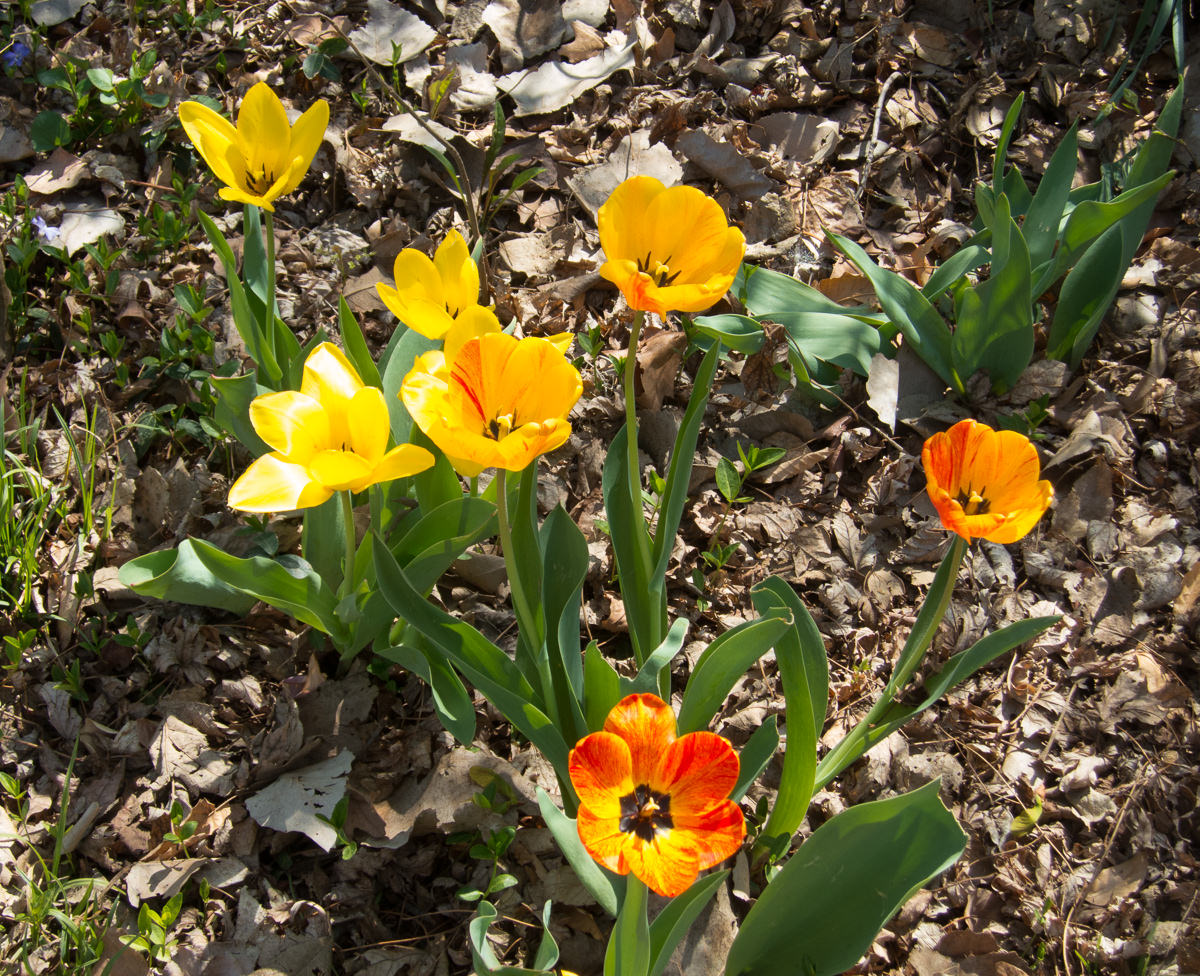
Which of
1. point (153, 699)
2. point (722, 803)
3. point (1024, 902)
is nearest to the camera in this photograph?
point (722, 803)

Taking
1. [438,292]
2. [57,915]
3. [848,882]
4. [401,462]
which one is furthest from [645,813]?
[57,915]

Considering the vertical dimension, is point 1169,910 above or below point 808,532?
below

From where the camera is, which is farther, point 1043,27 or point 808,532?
point 1043,27

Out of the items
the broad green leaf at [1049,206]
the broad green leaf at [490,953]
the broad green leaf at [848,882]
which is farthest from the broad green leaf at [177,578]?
the broad green leaf at [1049,206]

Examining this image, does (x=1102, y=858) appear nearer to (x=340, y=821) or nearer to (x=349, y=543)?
(x=340, y=821)

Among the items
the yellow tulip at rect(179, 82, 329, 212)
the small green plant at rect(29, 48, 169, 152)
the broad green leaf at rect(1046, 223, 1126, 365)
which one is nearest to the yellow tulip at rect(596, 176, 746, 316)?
the yellow tulip at rect(179, 82, 329, 212)

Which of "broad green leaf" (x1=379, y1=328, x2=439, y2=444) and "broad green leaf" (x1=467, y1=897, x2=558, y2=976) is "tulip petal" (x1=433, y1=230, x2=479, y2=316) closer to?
"broad green leaf" (x1=379, y1=328, x2=439, y2=444)

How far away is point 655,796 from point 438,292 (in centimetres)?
104

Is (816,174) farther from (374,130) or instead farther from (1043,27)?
(374,130)

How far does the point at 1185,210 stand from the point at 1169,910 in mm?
2238

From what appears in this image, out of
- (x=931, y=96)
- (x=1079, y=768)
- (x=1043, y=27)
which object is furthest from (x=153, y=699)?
(x=1043, y=27)

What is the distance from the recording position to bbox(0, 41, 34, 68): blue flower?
2.92 metres

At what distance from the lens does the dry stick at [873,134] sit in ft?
10.2

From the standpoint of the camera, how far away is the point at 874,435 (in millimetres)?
2594
